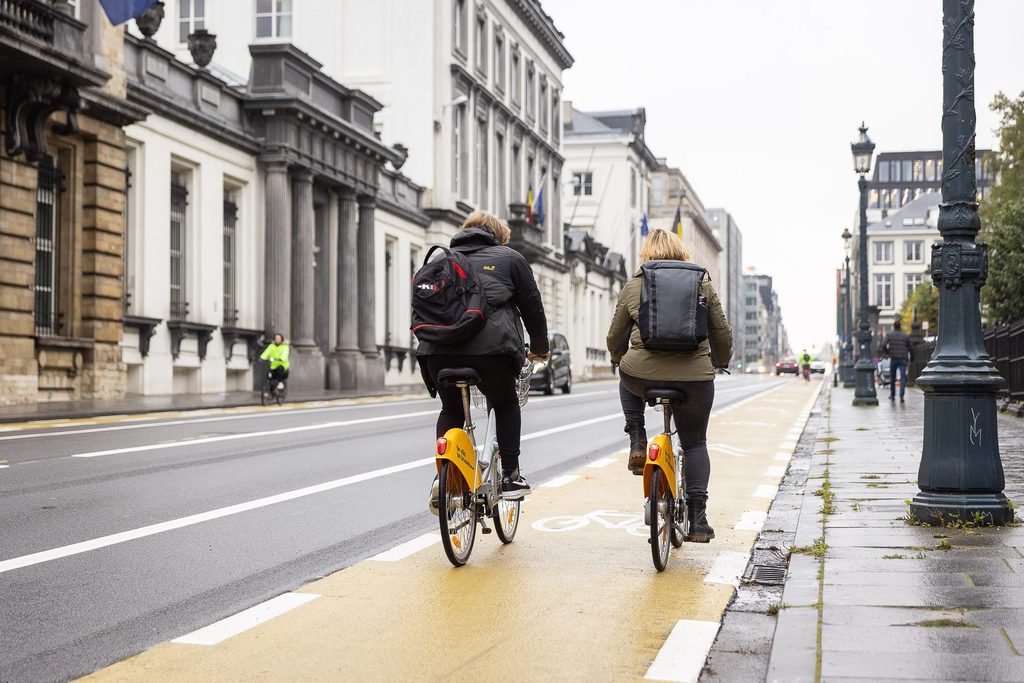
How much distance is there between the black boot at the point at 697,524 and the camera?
696 cm

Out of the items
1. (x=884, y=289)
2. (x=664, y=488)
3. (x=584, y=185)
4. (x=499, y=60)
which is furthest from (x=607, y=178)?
(x=664, y=488)

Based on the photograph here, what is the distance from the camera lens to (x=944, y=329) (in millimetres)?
7676

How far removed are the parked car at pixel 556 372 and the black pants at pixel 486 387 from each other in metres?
26.6

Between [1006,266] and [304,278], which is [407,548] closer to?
[1006,266]

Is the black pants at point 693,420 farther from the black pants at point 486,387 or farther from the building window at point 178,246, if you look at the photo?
the building window at point 178,246

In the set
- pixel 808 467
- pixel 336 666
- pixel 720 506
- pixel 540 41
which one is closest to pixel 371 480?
pixel 720 506

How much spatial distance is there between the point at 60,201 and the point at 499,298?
19.8 metres

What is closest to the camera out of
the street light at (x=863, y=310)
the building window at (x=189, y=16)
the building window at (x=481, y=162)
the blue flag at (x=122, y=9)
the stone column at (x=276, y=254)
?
the blue flag at (x=122, y=9)

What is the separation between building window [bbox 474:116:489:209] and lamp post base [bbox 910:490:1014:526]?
47.0m

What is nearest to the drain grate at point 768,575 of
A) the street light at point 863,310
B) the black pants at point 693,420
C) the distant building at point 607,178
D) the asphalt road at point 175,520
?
the black pants at point 693,420

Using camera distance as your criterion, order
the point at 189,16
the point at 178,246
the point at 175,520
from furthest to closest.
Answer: the point at 189,16, the point at 178,246, the point at 175,520

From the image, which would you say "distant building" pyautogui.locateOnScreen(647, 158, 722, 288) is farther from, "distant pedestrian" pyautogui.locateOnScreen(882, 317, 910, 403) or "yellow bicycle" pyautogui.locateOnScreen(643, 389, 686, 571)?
"yellow bicycle" pyautogui.locateOnScreen(643, 389, 686, 571)

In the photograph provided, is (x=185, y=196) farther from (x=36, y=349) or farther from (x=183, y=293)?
(x=36, y=349)

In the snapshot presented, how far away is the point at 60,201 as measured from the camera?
24.2 m
